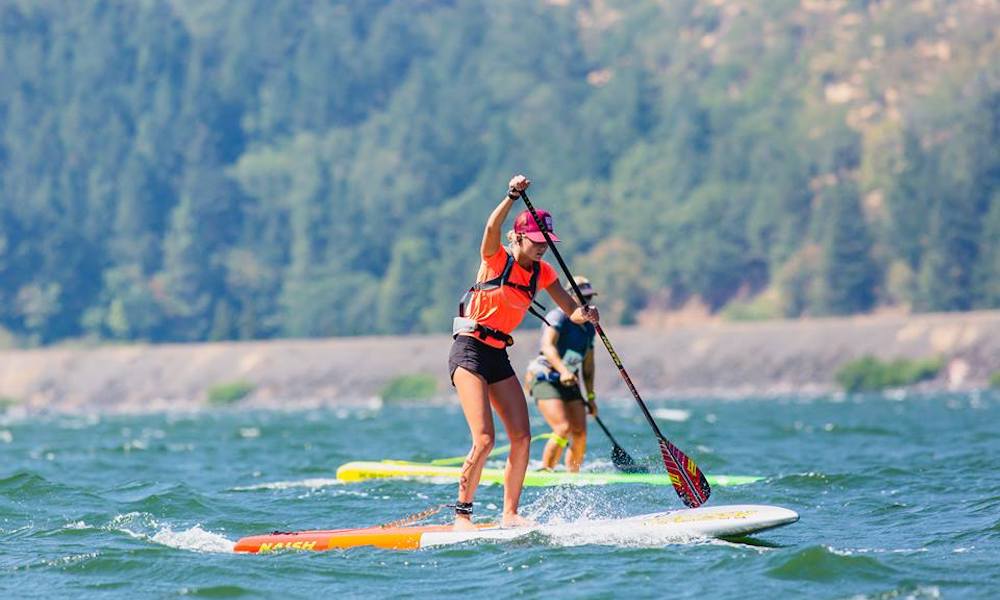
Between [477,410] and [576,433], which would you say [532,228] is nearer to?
[477,410]

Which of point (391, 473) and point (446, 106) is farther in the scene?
point (446, 106)

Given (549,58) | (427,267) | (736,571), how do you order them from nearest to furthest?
(736,571)
(427,267)
(549,58)

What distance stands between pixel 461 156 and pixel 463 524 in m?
124

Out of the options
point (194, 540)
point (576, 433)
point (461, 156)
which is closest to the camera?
point (194, 540)

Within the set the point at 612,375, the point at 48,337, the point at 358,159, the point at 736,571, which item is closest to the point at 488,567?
the point at 736,571

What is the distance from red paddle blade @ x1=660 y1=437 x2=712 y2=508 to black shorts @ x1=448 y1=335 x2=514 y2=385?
1.54m

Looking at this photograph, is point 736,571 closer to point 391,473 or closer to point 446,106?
point 391,473

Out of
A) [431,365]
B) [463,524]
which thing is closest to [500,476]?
[463,524]

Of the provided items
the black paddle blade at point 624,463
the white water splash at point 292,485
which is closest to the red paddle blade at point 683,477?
the black paddle blade at point 624,463

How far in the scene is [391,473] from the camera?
70.8 feet

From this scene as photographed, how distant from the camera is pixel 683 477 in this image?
48.6ft

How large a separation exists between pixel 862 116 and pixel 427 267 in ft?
109

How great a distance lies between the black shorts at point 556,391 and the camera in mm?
19656

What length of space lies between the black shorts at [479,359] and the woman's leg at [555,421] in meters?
5.44
